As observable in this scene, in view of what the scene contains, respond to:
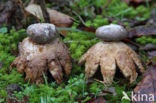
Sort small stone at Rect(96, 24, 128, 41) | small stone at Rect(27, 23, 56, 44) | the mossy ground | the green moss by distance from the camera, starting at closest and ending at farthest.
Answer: the mossy ground, small stone at Rect(27, 23, 56, 44), small stone at Rect(96, 24, 128, 41), the green moss

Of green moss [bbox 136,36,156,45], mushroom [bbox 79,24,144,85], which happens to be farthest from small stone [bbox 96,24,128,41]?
green moss [bbox 136,36,156,45]

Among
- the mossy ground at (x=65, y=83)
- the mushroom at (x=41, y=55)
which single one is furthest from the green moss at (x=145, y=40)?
the mushroom at (x=41, y=55)

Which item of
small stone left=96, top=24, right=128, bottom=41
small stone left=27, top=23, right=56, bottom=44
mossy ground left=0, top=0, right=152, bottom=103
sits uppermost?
small stone left=27, top=23, right=56, bottom=44

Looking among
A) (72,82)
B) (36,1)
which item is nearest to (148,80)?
(72,82)

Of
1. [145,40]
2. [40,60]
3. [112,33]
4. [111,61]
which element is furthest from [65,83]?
[145,40]

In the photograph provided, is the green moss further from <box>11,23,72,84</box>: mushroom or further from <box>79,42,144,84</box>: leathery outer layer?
<box>11,23,72,84</box>: mushroom

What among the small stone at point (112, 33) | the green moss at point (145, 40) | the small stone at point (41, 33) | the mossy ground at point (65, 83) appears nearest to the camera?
the mossy ground at point (65, 83)

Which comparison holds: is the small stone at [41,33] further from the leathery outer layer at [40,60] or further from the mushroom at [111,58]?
the mushroom at [111,58]
